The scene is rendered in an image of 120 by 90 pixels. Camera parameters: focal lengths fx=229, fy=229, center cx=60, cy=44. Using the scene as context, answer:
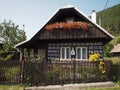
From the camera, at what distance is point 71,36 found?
19.0 m

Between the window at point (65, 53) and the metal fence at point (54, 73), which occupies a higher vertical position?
the window at point (65, 53)

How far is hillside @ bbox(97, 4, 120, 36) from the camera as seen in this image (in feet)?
250

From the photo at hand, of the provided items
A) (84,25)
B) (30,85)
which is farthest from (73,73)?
(84,25)

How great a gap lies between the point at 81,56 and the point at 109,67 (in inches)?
215

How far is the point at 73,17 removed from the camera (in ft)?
66.8

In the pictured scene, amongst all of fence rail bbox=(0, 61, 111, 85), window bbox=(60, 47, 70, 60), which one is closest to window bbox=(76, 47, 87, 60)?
window bbox=(60, 47, 70, 60)

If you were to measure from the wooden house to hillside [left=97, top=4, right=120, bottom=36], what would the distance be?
181 ft

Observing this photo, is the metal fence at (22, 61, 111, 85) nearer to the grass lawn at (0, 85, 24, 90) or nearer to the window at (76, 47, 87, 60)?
the grass lawn at (0, 85, 24, 90)

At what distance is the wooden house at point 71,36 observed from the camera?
1867cm

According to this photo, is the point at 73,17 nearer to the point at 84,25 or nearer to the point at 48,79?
the point at 84,25

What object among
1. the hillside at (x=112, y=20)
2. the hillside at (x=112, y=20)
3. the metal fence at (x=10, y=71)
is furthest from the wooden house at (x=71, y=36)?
the hillside at (x=112, y=20)

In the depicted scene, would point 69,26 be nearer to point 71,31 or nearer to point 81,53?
point 71,31

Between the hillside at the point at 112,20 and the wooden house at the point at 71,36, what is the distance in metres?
55.3

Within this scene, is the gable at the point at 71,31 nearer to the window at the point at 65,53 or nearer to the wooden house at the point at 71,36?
the wooden house at the point at 71,36
